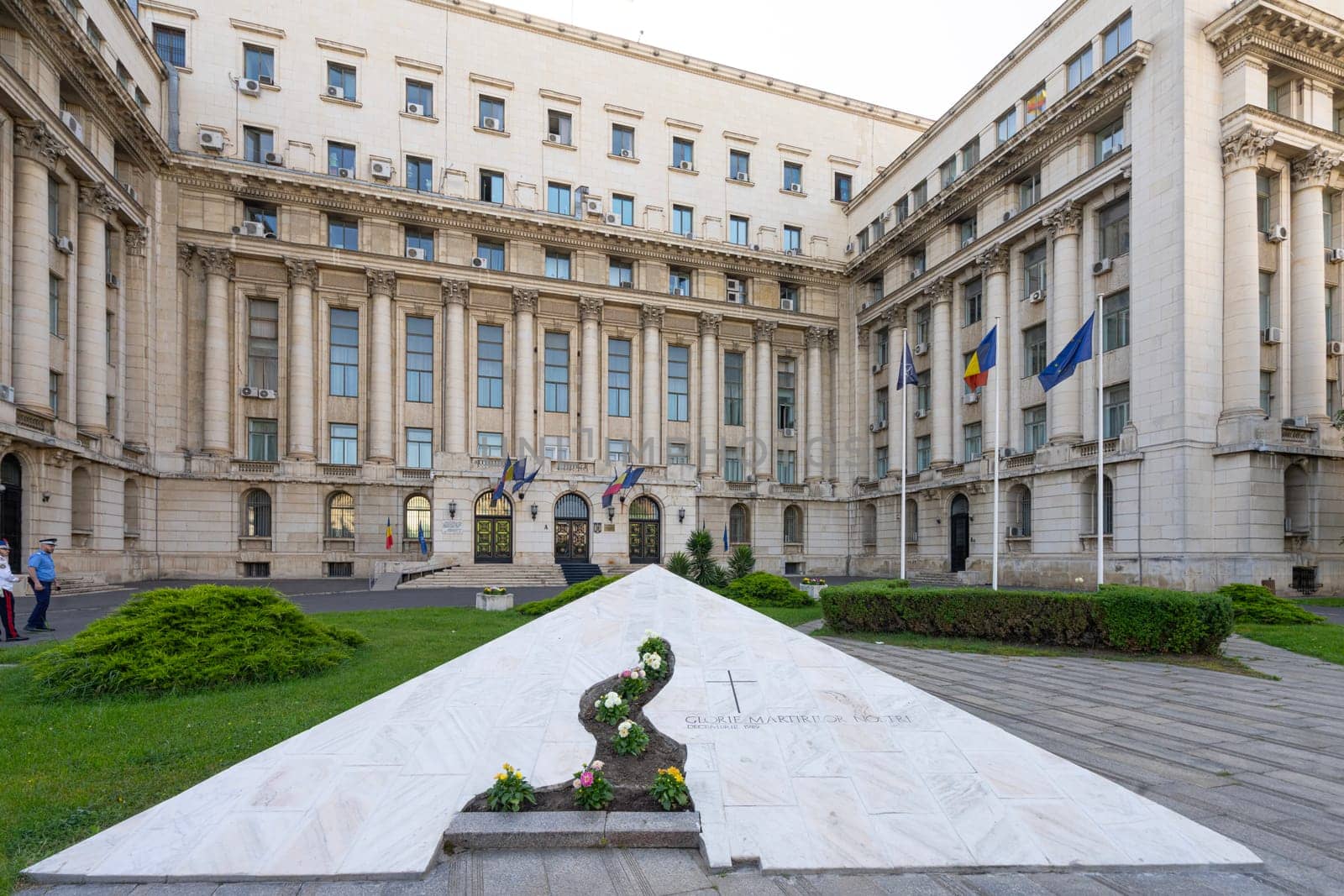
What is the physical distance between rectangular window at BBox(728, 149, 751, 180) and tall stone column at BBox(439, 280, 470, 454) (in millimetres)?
19171

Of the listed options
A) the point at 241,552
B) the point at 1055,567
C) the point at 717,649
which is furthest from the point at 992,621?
the point at 241,552

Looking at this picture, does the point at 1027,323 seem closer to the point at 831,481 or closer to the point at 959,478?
the point at 959,478

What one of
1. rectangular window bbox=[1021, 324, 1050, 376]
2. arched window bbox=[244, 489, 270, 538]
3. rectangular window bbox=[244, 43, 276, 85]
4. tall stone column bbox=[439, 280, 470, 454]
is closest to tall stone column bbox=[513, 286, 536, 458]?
tall stone column bbox=[439, 280, 470, 454]

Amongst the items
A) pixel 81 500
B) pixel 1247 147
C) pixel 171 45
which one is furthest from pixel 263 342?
pixel 1247 147

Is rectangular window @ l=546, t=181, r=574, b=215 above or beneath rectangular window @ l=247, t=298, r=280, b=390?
above

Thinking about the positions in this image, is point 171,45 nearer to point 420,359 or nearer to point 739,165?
point 420,359

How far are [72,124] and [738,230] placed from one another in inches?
1345

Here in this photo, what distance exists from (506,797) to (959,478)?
35.6 meters

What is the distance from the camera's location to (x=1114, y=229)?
99.8 feet

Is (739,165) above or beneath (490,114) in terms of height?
beneath

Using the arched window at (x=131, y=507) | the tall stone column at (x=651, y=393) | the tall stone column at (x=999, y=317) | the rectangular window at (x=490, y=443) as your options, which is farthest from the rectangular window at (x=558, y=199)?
the arched window at (x=131, y=507)

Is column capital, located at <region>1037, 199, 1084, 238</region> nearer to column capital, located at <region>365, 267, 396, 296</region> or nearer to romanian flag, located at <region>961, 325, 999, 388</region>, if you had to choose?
romanian flag, located at <region>961, 325, 999, 388</region>

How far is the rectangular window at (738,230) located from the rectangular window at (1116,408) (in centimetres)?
2541

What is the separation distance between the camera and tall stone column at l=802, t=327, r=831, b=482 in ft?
161
